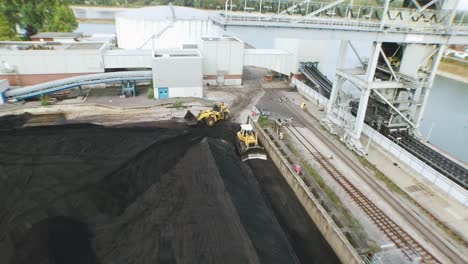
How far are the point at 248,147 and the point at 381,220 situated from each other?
9.28 meters

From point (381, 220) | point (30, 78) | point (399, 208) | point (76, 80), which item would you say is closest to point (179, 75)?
point (76, 80)

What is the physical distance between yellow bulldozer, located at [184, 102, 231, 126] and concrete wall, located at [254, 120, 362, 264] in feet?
20.6

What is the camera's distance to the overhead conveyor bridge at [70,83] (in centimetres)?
2780

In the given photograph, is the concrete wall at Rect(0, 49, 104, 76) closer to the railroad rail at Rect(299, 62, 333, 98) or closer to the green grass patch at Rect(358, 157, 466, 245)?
the railroad rail at Rect(299, 62, 333, 98)

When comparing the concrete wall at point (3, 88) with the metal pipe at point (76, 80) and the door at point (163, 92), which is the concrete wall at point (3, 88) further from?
the door at point (163, 92)

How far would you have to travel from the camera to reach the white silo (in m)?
41.7

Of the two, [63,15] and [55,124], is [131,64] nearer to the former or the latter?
[55,124]

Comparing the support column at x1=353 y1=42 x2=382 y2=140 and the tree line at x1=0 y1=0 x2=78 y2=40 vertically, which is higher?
the tree line at x1=0 y1=0 x2=78 y2=40

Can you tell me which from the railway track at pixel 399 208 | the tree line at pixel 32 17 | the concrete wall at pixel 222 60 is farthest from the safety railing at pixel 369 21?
the tree line at pixel 32 17

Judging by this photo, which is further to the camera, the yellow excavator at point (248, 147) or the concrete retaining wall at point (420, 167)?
the yellow excavator at point (248, 147)

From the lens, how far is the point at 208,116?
2489cm

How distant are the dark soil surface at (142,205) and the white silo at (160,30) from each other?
2599 centimetres

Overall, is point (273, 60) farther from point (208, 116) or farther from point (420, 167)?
point (420, 167)

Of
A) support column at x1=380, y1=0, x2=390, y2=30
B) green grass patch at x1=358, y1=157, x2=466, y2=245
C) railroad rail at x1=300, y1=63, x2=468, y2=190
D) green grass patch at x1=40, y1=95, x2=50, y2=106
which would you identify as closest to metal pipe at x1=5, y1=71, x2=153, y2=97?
green grass patch at x1=40, y1=95, x2=50, y2=106
